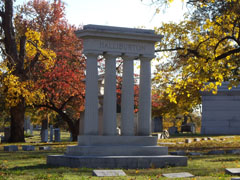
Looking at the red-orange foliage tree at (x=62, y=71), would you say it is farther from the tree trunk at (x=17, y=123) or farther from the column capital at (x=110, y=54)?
the column capital at (x=110, y=54)

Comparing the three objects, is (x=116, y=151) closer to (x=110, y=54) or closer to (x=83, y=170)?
(x=83, y=170)

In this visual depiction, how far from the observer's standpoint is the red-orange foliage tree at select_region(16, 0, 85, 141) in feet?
107

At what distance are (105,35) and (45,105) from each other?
718 inches

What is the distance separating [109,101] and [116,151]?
1.79 metres

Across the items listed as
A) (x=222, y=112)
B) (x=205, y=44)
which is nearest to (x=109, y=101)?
(x=205, y=44)

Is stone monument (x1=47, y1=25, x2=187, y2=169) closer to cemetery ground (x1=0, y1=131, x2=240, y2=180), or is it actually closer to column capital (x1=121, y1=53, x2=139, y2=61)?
column capital (x1=121, y1=53, x2=139, y2=61)

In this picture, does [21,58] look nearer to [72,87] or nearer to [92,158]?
[72,87]

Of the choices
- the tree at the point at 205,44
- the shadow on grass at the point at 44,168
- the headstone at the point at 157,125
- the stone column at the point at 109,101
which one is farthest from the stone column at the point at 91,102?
the headstone at the point at 157,125

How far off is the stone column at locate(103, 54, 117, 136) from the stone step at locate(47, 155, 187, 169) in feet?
5.15

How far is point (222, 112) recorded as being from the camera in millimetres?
35156

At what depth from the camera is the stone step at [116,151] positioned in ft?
50.6

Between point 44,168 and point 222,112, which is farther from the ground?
point 222,112

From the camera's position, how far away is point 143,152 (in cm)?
1622

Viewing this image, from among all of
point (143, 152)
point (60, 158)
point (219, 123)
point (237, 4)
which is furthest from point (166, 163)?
point (219, 123)
